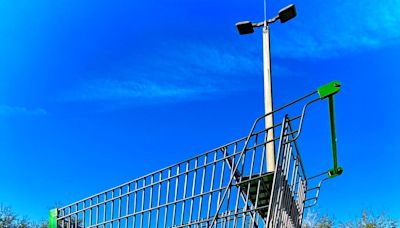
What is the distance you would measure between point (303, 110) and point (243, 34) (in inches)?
137

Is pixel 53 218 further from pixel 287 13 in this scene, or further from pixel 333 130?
pixel 287 13

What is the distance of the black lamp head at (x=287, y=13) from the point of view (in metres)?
6.49

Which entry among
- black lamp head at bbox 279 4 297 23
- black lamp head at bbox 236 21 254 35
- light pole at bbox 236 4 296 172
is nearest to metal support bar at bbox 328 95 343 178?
light pole at bbox 236 4 296 172

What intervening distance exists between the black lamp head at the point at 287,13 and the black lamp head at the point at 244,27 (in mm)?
413

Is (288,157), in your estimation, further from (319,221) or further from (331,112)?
(319,221)

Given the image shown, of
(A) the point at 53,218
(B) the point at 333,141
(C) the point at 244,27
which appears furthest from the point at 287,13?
(A) the point at 53,218

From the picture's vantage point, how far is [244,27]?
22.3 feet

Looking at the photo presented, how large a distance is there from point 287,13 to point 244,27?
23.7 inches

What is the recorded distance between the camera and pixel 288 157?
12.6 ft

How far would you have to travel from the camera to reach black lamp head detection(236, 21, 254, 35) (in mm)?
6746

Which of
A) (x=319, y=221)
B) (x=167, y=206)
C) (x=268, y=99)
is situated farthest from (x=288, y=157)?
(x=319, y=221)

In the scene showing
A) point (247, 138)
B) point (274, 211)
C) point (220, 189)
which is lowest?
point (274, 211)

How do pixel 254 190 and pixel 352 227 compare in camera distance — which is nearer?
pixel 254 190

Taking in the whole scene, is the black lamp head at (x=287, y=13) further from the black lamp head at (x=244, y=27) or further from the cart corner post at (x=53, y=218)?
the cart corner post at (x=53, y=218)
